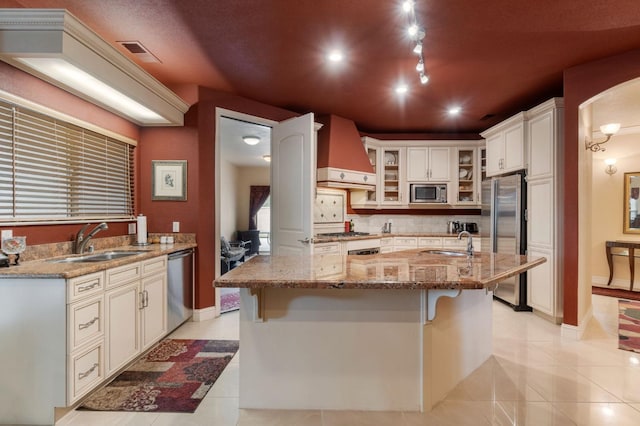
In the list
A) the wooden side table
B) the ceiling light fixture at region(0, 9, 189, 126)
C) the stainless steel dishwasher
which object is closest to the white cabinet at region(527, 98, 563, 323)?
the wooden side table

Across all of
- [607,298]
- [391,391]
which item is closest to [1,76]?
[391,391]

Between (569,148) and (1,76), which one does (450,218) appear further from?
(1,76)

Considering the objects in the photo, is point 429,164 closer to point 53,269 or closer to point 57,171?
point 57,171

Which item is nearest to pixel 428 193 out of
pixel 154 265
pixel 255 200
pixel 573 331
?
pixel 573 331

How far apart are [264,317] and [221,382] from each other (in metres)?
0.81

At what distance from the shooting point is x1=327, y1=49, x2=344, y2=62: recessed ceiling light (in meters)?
2.86

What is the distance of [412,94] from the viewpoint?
387 cm

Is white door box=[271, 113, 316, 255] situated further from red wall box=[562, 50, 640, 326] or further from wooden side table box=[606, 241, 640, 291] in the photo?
wooden side table box=[606, 241, 640, 291]

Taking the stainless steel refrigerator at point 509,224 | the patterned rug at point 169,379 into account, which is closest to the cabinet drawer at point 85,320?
the patterned rug at point 169,379

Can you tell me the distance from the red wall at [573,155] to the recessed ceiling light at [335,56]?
2253 millimetres

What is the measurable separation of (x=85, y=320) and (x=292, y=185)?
91.2 inches

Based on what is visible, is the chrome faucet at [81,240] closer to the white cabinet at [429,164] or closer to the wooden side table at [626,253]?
the white cabinet at [429,164]

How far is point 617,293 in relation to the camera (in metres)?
4.91

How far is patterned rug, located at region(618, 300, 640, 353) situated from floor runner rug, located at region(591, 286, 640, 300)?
1.01 feet
